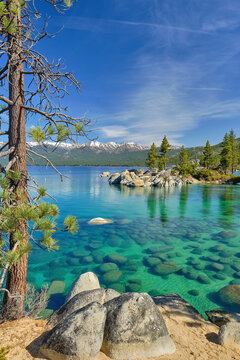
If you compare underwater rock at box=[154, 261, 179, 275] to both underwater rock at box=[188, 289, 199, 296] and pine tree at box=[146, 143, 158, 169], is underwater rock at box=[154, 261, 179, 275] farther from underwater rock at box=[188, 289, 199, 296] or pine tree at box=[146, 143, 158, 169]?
pine tree at box=[146, 143, 158, 169]

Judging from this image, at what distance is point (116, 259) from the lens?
12.7 meters

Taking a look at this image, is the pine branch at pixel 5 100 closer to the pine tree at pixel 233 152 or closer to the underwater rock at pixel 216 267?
the underwater rock at pixel 216 267

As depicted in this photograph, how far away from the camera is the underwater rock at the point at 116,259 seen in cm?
1244

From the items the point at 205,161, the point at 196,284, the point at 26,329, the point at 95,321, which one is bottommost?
the point at 196,284

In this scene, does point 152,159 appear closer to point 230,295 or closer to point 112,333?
point 230,295

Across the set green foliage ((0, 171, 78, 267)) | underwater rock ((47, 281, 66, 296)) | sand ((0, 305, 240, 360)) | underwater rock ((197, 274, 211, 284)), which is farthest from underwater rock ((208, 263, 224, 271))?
green foliage ((0, 171, 78, 267))

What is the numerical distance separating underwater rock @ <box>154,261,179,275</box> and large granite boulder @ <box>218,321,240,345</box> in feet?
19.9

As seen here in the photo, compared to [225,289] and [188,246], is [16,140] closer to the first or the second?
[225,289]

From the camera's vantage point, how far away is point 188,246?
15.0 meters

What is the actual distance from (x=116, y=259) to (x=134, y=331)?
8.54m

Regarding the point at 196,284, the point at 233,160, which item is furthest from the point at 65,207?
the point at 233,160

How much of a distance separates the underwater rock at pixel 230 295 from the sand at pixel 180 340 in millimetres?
3202

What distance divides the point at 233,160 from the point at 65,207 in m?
67.3

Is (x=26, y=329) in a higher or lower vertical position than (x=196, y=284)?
higher
